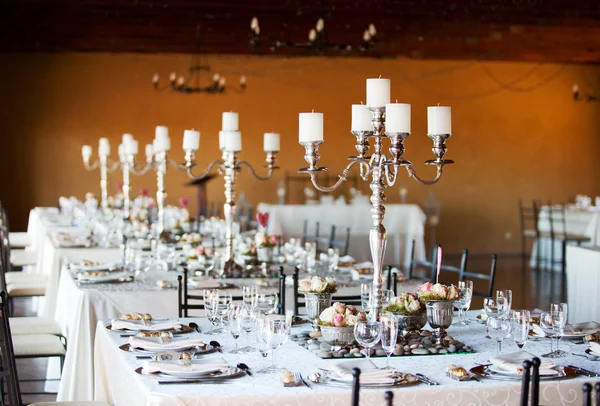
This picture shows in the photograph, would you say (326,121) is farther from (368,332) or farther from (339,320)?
(368,332)

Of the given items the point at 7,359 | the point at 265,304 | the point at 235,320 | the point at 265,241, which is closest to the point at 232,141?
the point at 265,241

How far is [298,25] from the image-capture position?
1199cm

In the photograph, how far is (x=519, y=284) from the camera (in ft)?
34.6

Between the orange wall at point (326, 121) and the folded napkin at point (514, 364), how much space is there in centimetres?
1143

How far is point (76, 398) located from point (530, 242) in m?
11.9

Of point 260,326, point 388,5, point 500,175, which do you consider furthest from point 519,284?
point 260,326

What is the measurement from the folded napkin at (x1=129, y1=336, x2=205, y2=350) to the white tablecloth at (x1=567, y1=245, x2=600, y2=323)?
3452mm

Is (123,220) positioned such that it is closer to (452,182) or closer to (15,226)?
(15,226)

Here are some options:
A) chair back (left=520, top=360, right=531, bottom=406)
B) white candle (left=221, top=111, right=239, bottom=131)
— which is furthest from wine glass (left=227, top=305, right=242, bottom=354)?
white candle (left=221, top=111, right=239, bottom=131)

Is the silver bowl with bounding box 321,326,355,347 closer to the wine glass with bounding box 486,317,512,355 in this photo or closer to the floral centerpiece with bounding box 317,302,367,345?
the floral centerpiece with bounding box 317,302,367,345

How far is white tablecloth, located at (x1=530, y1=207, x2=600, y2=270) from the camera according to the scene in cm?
1155

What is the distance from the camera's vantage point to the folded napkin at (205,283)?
510 centimetres

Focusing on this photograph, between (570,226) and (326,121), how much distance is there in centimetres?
449

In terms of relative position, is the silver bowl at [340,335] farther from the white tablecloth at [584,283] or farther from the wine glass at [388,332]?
the white tablecloth at [584,283]
